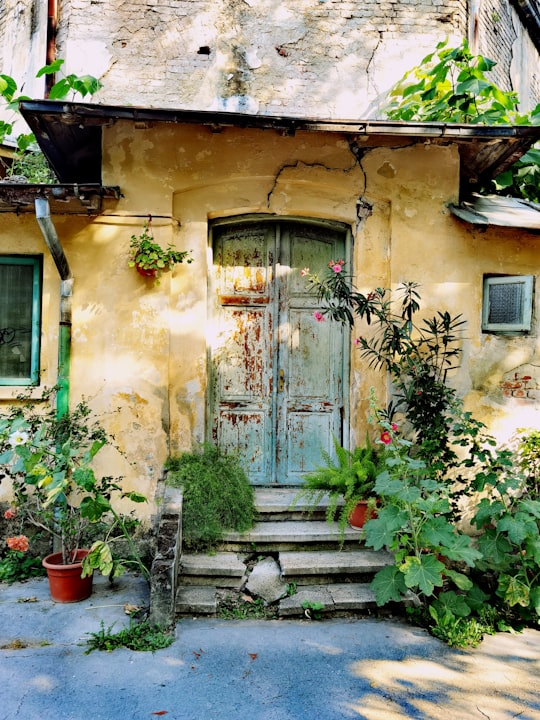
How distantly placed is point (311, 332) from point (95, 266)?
227 centimetres

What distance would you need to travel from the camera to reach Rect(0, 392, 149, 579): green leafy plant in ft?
13.8

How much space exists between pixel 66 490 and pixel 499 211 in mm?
4931

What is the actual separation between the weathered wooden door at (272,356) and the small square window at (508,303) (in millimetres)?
1456

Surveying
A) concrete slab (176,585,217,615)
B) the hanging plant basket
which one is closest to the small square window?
the hanging plant basket

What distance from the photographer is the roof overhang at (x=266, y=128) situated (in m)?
4.56

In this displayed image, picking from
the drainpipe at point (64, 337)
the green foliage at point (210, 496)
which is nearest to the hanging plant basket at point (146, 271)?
the drainpipe at point (64, 337)

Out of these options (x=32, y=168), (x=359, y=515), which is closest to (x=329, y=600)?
(x=359, y=515)

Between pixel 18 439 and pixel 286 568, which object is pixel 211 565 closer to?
pixel 286 568

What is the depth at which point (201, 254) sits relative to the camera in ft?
18.0

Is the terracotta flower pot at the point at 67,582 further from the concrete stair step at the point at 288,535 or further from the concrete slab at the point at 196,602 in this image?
the concrete stair step at the point at 288,535

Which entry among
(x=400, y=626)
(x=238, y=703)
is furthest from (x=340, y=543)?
(x=238, y=703)

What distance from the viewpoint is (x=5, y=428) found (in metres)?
4.59

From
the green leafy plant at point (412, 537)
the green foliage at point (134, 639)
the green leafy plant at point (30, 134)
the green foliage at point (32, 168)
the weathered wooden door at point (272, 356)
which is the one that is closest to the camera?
the green foliage at point (134, 639)

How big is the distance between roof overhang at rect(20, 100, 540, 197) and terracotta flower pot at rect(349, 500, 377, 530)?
3293 millimetres
